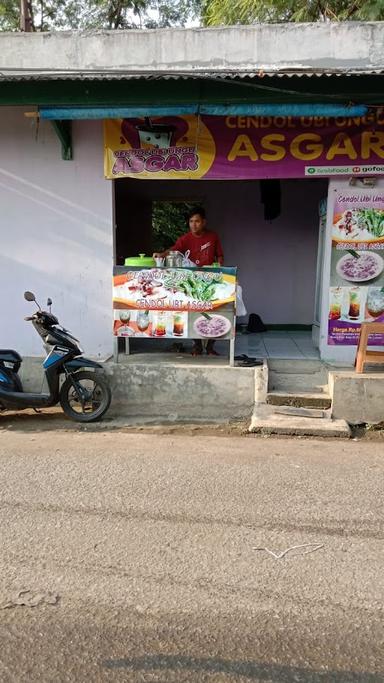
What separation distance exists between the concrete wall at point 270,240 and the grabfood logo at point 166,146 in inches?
112

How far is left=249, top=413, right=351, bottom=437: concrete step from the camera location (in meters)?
5.55

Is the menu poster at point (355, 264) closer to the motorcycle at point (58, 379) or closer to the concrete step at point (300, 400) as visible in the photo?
the concrete step at point (300, 400)

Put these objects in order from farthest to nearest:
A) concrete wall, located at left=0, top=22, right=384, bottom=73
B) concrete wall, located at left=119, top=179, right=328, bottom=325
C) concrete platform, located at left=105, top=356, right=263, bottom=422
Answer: concrete wall, located at left=119, top=179, right=328, bottom=325, concrete wall, located at left=0, top=22, right=384, bottom=73, concrete platform, located at left=105, top=356, right=263, bottom=422

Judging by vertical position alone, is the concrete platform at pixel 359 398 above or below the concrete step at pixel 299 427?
above

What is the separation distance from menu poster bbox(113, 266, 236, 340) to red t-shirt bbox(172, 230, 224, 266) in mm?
807

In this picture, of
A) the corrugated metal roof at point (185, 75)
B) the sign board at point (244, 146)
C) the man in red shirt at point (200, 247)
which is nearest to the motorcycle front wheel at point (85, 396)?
the man in red shirt at point (200, 247)

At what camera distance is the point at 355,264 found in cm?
684

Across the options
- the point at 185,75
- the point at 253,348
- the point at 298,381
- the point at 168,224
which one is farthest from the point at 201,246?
the point at 168,224

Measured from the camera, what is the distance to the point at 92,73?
624cm

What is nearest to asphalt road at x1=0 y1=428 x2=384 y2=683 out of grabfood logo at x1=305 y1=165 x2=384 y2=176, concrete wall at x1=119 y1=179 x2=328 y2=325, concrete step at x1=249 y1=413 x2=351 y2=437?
concrete step at x1=249 y1=413 x2=351 y2=437

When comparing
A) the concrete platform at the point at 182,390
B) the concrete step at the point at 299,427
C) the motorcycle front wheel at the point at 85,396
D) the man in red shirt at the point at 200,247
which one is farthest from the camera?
the man in red shirt at the point at 200,247

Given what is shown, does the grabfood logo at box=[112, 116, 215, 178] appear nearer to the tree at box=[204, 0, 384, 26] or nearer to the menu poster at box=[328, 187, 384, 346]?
the menu poster at box=[328, 187, 384, 346]

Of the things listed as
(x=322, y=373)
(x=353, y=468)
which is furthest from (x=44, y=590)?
(x=322, y=373)

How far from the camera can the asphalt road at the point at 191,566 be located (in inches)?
92.3
